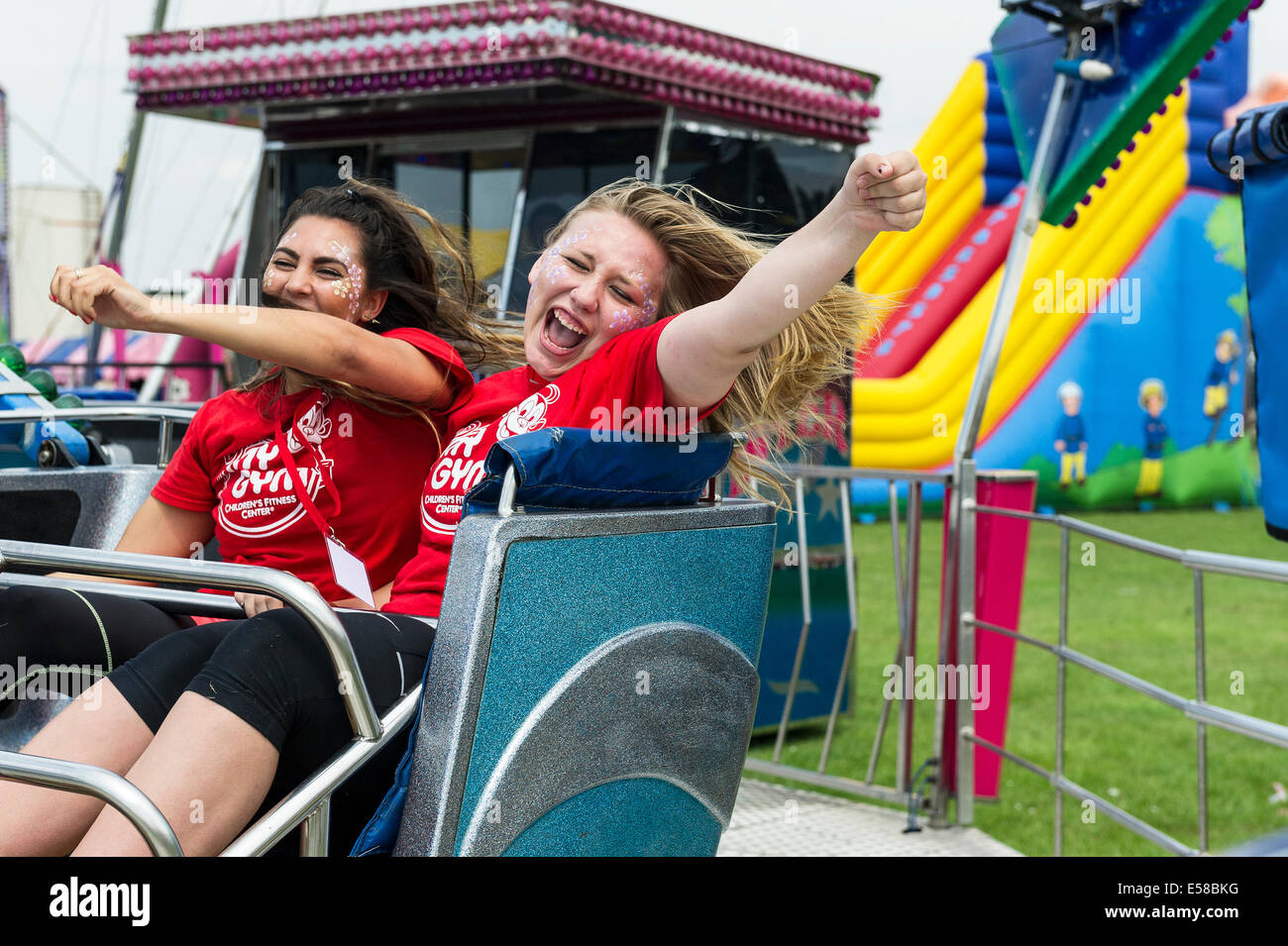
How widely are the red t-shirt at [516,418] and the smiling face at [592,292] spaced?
0.05 meters

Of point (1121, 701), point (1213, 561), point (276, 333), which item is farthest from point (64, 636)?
point (1121, 701)

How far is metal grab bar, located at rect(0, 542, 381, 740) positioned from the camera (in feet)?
4.56

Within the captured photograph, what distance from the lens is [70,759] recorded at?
5.16ft

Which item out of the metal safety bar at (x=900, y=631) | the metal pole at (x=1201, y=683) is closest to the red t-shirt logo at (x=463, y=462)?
the metal pole at (x=1201, y=683)

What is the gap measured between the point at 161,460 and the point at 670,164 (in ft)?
7.83

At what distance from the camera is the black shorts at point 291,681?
1.50 m

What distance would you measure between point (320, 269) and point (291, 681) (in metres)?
0.82

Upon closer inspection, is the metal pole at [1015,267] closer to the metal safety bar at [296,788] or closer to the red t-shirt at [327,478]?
the red t-shirt at [327,478]

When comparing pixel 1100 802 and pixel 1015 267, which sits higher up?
pixel 1015 267

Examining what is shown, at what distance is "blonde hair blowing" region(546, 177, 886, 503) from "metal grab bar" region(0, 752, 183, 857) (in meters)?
0.98

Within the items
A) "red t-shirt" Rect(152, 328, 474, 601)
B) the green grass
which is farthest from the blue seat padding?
the green grass

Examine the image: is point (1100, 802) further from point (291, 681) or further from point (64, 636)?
point (64, 636)

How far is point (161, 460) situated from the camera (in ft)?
8.45

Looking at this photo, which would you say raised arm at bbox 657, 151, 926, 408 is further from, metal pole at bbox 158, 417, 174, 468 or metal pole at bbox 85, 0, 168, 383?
metal pole at bbox 85, 0, 168, 383
